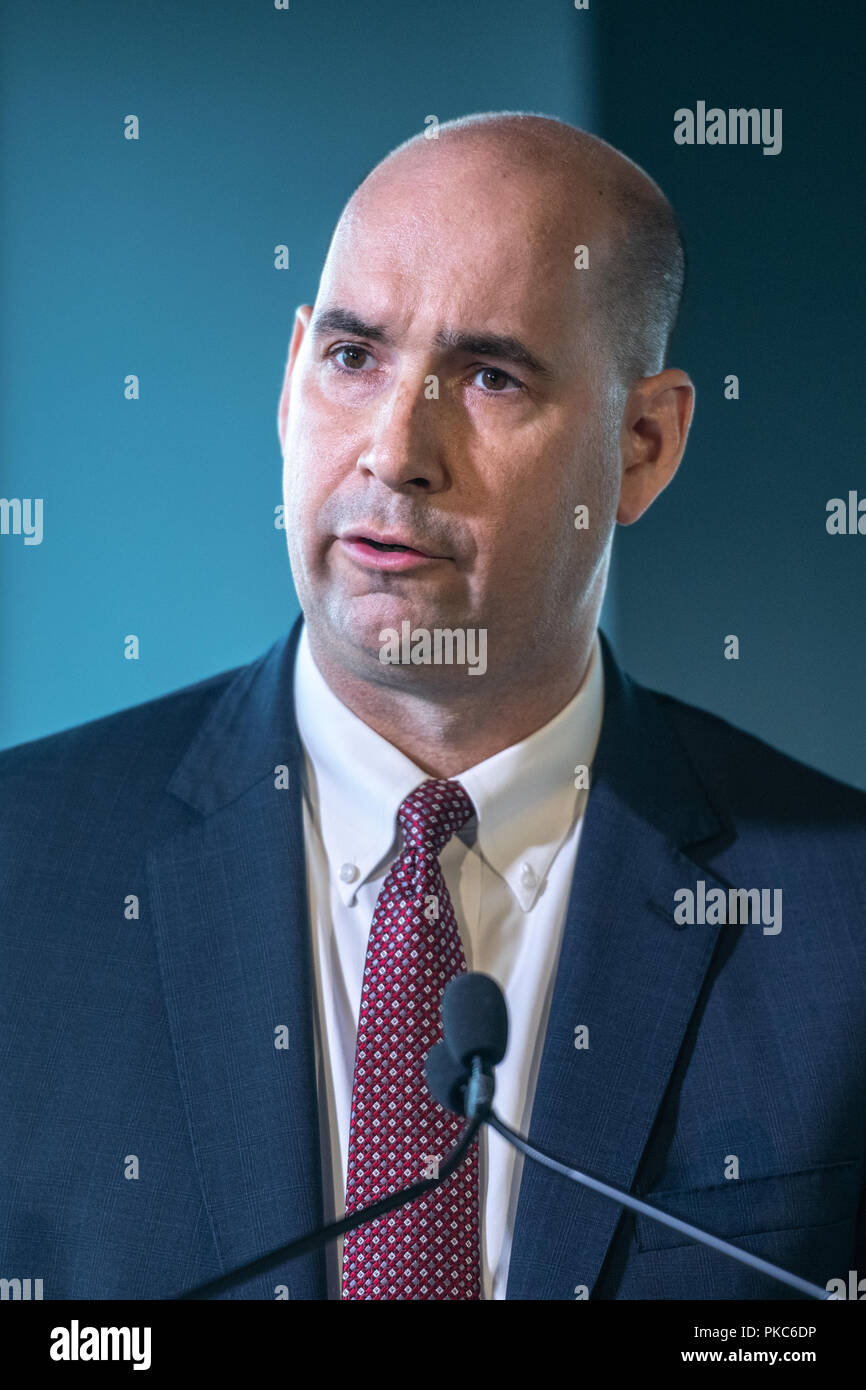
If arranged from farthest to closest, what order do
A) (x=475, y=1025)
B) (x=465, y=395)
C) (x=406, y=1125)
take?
(x=465, y=395) → (x=406, y=1125) → (x=475, y=1025)

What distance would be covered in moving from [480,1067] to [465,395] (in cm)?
71

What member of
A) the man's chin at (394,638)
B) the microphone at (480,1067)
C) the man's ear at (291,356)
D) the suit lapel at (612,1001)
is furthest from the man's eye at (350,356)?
the microphone at (480,1067)

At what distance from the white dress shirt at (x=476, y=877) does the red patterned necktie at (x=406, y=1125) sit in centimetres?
3

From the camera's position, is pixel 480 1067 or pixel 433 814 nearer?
pixel 480 1067

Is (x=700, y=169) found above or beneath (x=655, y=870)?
above

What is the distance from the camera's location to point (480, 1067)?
116cm

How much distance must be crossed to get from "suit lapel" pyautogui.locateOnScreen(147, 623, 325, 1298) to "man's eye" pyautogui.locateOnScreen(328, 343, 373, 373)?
1.23ft

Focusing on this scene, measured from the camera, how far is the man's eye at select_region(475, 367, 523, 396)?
5.07 ft

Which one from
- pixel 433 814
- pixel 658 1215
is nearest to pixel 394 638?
pixel 433 814

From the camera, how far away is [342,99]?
5.72 ft

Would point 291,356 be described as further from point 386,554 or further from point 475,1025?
point 475,1025

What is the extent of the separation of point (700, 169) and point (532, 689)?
0.67 metres
